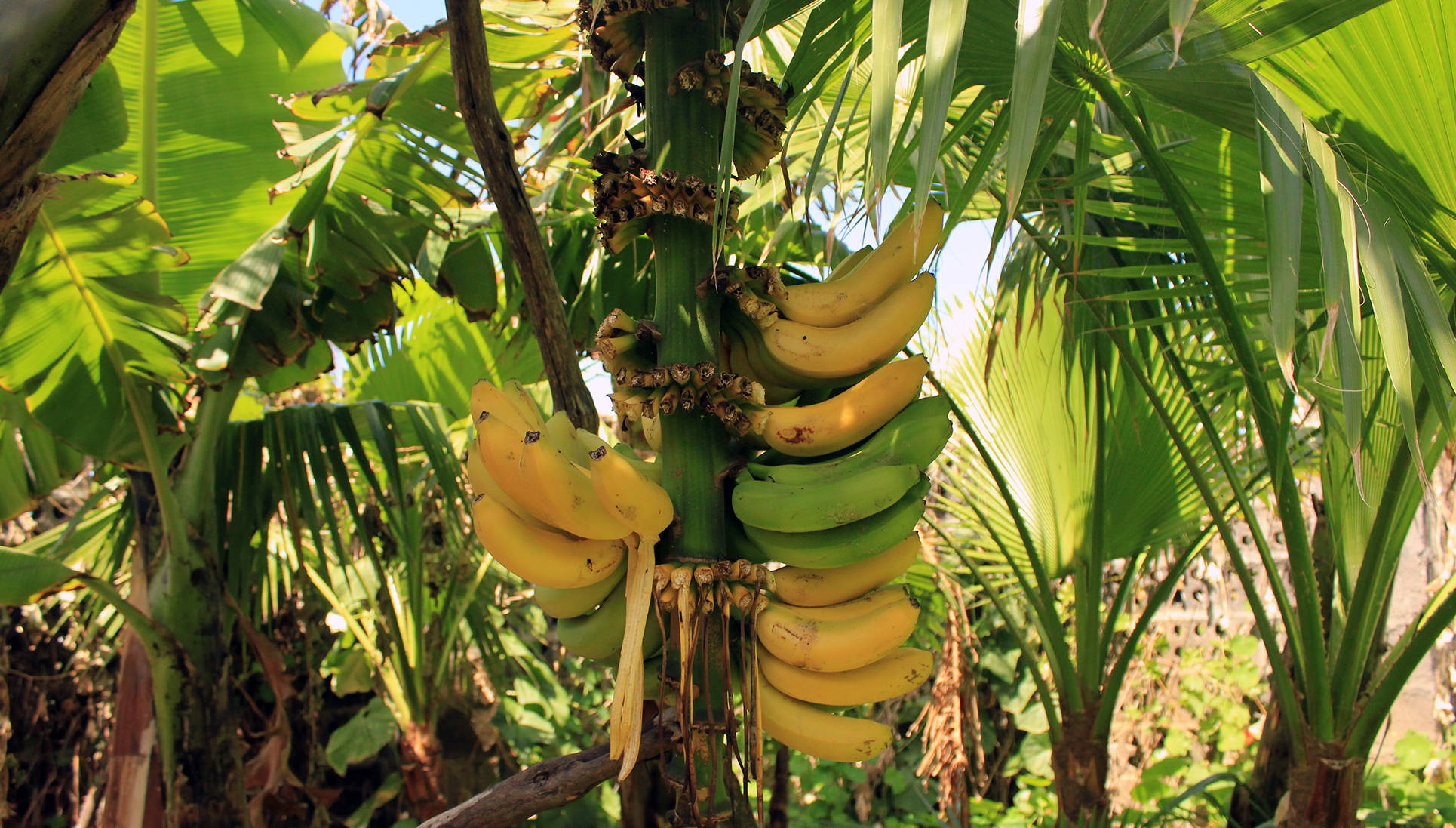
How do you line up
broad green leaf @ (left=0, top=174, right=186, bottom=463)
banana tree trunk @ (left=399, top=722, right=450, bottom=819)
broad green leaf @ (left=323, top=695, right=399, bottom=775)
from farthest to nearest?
broad green leaf @ (left=323, top=695, right=399, bottom=775) → banana tree trunk @ (left=399, top=722, right=450, bottom=819) → broad green leaf @ (left=0, top=174, right=186, bottom=463)

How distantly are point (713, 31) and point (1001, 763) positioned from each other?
4.81 meters

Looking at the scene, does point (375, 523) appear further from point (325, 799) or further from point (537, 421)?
point (537, 421)

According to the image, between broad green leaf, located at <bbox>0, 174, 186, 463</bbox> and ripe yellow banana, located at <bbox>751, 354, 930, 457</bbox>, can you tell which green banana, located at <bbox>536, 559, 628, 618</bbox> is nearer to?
ripe yellow banana, located at <bbox>751, 354, 930, 457</bbox>

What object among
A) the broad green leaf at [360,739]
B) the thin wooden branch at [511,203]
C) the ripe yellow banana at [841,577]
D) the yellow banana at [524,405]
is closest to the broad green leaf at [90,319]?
the thin wooden branch at [511,203]

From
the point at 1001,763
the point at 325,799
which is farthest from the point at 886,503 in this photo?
the point at 1001,763

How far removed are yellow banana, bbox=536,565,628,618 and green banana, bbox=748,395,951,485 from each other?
24 cm

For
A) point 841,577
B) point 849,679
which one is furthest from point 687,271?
point 849,679

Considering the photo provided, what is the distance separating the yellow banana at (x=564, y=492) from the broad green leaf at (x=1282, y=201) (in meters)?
0.66

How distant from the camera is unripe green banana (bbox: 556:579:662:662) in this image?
44.3 inches

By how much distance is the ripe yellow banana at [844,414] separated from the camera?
3.48ft

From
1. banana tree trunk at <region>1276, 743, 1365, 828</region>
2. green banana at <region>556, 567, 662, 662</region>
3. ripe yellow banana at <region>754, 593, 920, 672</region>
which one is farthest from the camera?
banana tree trunk at <region>1276, 743, 1365, 828</region>

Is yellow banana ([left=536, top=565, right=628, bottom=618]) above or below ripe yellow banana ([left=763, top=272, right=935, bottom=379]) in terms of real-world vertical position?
below

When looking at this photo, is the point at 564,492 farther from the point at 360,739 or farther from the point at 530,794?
the point at 360,739

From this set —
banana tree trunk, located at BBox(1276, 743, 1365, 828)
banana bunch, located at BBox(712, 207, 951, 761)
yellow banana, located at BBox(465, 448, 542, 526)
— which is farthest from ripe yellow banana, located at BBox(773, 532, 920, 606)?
banana tree trunk, located at BBox(1276, 743, 1365, 828)
